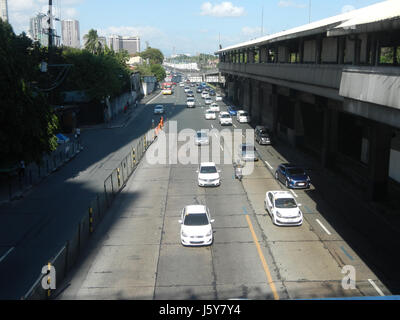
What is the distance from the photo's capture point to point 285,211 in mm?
22125

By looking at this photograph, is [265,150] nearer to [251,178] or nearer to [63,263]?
[251,178]

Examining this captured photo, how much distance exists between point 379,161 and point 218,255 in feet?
43.0

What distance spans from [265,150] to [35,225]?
27.0 metres

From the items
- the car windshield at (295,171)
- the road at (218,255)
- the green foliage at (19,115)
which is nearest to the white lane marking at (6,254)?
the road at (218,255)

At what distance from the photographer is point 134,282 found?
16234 mm

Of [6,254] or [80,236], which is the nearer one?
[6,254]

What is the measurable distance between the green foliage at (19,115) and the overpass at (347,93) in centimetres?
1915

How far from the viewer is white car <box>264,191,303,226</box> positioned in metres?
22.1

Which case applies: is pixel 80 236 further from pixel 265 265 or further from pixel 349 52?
pixel 349 52

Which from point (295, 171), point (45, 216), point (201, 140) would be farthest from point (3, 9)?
point (295, 171)

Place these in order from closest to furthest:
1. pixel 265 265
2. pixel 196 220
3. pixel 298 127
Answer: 1. pixel 265 265
2. pixel 196 220
3. pixel 298 127

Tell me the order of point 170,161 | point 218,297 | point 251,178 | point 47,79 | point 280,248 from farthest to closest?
point 47,79, point 170,161, point 251,178, point 280,248, point 218,297

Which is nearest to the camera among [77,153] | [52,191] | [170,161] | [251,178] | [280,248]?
[280,248]
